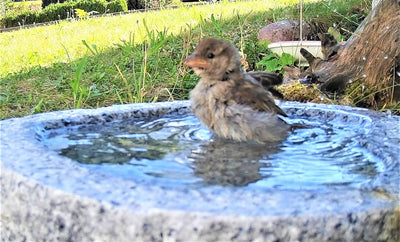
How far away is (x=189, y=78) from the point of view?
5871mm

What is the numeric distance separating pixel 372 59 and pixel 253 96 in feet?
8.98

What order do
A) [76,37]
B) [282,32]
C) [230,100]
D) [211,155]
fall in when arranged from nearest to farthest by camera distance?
[211,155] → [230,100] → [282,32] → [76,37]

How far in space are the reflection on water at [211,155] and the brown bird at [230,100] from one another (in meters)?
0.06

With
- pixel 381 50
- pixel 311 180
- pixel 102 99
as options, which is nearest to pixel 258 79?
pixel 311 180

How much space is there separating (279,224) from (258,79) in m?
1.66

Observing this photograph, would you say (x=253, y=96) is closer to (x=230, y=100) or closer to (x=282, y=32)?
(x=230, y=100)

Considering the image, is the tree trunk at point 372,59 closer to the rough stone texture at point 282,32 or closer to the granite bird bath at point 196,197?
the rough stone texture at point 282,32

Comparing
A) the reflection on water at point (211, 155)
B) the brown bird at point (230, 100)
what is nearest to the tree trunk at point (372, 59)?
the reflection on water at point (211, 155)

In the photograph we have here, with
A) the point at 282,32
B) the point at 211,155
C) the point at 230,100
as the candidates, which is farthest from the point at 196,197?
the point at 282,32

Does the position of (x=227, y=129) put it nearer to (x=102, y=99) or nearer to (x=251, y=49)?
(x=102, y=99)

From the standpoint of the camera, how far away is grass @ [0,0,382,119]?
5320mm

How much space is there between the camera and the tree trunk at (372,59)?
470 cm

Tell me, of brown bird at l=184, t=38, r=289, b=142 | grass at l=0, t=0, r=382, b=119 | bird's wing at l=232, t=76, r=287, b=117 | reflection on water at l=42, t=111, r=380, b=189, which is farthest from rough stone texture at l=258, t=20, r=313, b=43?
bird's wing at l=232, t=76, r=287, b=117

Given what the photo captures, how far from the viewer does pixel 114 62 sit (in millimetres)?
5570
